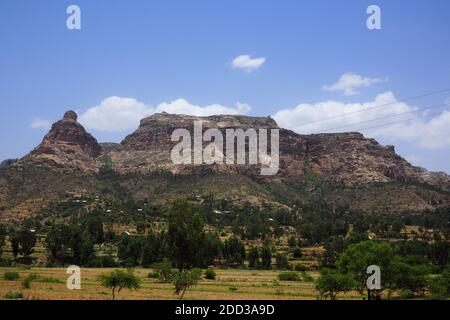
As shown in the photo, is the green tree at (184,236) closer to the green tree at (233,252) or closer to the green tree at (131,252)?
the green tree at (131,252)

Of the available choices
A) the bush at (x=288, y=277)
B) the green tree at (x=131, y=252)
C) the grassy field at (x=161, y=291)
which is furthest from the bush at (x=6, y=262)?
the bush at (x=288, y=277)

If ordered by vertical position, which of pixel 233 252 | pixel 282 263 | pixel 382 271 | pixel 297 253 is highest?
pixel 382 271

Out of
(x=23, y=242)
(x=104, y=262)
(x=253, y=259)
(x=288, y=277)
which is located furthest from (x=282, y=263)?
(x=23, y=242)

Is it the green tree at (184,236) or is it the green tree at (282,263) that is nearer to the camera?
the green tree at (184,236)

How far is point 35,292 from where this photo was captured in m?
46.4

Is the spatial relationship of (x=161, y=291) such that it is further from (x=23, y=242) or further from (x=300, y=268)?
(x=23, y=242)

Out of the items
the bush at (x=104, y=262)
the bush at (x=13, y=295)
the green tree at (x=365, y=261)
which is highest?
the green tree at (x=365, y=261)

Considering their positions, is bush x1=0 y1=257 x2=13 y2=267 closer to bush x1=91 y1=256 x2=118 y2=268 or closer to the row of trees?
bush x1=91 y1=256 x2=118 y2=268

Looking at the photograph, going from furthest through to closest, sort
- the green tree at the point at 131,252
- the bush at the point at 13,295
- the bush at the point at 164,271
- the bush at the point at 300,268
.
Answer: the green tree at the point at 131,252 < the bush at the point at 300,268 < the bush at the point at 164,271 < the bush at the point at 13,295

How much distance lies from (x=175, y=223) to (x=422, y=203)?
5431 inches

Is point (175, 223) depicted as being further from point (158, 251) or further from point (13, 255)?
point (13, 255)

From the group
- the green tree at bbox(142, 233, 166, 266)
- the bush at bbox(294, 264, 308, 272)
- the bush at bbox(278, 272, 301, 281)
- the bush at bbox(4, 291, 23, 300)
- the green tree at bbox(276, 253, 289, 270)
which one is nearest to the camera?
the bush at bbox(4, 291, 23, 300)

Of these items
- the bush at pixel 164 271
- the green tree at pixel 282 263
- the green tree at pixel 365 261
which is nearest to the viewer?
the green tree at pixel 365 261

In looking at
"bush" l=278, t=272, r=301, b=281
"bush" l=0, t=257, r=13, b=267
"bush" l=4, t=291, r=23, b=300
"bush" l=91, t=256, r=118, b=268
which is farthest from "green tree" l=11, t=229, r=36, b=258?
"bush" l=4, t=291, r=23, b=300
